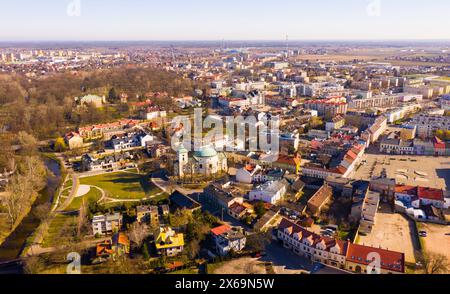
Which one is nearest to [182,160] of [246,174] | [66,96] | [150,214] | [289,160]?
[246,174]

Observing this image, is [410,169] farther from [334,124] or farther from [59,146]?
[59,146]

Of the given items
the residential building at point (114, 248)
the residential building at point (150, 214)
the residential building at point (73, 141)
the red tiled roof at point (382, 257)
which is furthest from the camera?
the residential building at point (73, 141)

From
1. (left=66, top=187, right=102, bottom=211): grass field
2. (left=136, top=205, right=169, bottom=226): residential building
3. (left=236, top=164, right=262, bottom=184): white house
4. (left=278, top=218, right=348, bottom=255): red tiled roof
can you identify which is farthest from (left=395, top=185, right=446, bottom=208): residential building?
(left=66, top=187, right=102, bottom=211): grass field

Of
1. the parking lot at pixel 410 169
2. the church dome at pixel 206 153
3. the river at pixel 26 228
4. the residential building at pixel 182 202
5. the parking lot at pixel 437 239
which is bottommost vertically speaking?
the river at pixel 26 228

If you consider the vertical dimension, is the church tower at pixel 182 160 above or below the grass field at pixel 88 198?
above

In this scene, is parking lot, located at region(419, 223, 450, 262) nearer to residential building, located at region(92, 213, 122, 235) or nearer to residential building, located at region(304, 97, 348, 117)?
residential building, located at region(92, 213, 122, 235)

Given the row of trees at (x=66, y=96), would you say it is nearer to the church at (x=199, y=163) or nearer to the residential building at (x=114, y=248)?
the church at (x=199, y=163)

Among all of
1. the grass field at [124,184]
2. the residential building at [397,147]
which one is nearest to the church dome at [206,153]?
the grass field at [124,184]

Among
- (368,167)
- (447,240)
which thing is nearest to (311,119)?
(368,167)
